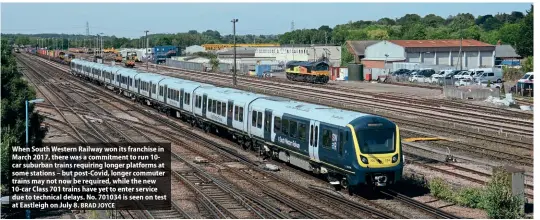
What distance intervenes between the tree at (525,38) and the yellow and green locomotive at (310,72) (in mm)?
42570

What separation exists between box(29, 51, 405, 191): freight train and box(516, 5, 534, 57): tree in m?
75.7

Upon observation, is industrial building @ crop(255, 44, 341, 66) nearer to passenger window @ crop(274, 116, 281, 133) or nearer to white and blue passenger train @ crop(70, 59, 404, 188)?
white and blue passenger train @ crop(70, 59, 404, 188)

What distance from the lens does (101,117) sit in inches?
1609

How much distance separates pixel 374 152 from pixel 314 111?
3.45m

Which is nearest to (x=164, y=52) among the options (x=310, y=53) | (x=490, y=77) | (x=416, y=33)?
(x=310, y=53)

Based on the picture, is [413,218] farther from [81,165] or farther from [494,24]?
[494,24]

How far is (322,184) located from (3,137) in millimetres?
10042

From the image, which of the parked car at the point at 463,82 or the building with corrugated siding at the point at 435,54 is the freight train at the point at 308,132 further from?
the building with corrugated siding at the point at 435,54

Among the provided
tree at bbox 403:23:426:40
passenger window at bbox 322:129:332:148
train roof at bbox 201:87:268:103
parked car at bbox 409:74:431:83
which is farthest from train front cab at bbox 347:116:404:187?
tree at bbox 403:23:426:40

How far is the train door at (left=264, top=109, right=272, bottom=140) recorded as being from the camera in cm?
2486

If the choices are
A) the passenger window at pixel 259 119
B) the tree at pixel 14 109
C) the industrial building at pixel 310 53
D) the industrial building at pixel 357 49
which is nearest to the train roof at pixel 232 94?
the passenger window at pixel 259 119

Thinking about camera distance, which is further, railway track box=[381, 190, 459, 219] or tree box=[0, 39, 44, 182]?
tree box=[0, 39, 44, 182]

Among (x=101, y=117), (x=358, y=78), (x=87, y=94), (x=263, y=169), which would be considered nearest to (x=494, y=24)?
(x=358, y=78)

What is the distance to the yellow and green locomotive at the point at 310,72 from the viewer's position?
2721 inches
